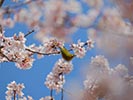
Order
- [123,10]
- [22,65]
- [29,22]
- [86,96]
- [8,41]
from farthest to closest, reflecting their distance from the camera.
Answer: [22,65] < [8,41] < [29,22] < [86,96] < [123,10]

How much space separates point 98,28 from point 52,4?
0.17 m

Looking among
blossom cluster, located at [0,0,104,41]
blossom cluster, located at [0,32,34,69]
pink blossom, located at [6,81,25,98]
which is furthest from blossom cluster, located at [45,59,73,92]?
blossom cluster, located at [0,0,104,41]

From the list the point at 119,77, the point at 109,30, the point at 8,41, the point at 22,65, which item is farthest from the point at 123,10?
the point at 22,65

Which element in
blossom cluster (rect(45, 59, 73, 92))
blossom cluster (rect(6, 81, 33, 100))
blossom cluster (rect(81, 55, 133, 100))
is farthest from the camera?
blossom cluster (rect(6, 81, 33, 100))

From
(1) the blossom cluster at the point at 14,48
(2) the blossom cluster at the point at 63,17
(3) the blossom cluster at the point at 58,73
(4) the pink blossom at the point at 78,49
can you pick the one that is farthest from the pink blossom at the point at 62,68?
(2) the blossom cluster at the point at 63,17

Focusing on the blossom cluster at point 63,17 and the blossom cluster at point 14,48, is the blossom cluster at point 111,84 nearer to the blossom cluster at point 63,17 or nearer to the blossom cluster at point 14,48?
the blossom cluster at point 63,17

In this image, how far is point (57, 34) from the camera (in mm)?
791

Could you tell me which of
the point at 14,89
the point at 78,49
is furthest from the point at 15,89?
the point at 78,49

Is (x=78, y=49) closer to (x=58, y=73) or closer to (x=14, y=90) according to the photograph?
(x=58, y=73)

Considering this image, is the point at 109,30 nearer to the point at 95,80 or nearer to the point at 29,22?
the point at 95,80

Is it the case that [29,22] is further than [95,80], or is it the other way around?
[29,22]

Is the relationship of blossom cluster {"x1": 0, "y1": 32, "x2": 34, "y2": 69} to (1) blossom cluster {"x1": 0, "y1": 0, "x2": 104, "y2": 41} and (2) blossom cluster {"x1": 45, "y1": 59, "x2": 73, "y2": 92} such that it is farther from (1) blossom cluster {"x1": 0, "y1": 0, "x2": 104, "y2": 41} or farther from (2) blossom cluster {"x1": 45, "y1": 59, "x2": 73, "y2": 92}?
(1) blossom cluster {"x1": 0, "y1": 0, "x2": 104, "y2": 41}

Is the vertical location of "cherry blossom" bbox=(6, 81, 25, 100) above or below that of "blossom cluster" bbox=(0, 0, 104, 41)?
above

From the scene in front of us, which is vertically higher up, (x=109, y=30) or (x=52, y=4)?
(x=52, y=4)
